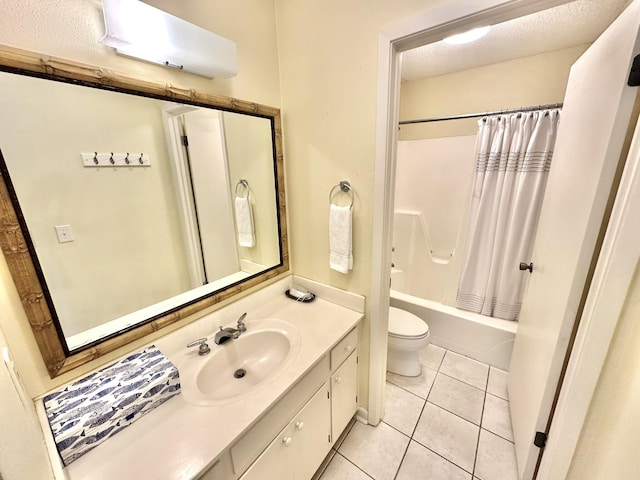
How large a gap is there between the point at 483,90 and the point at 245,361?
A: 2.76 meters

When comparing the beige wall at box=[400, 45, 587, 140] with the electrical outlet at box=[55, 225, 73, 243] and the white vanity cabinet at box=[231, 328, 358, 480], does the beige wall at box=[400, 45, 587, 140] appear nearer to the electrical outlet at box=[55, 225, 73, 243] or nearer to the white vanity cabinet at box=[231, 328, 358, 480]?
the white vanity cabinet at box=[231, 328, 358, 480]

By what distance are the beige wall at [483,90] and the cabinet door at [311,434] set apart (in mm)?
2451

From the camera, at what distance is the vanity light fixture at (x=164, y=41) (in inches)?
30.8

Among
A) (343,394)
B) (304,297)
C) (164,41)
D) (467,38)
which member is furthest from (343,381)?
(467,38)

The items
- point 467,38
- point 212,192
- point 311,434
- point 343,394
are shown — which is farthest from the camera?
point 467,38

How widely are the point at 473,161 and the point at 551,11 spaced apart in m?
1.00

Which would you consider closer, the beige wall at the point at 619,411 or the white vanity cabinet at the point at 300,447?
the beige wall at the point at 619,411

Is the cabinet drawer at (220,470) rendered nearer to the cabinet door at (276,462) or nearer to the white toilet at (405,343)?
the cabinet door at (276,462)

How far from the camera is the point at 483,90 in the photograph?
87.9 inches

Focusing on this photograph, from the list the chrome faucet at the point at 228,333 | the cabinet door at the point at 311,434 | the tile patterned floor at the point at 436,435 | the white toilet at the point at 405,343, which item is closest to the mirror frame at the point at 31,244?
the chrome faucet at the point at 228,333

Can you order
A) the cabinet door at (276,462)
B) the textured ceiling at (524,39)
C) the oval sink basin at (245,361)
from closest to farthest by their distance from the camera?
the cabinet door at (276,462) → the oval sink basin at (245,361) → the textured ceiling at (524,39)

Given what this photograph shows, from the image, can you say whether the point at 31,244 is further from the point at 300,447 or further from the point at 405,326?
the point at 405,326

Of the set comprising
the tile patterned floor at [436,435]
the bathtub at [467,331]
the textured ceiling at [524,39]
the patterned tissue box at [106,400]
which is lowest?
the tile patterned floor at [436,435]

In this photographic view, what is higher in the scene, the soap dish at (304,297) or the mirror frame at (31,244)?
the mirror frame at (31,244)
